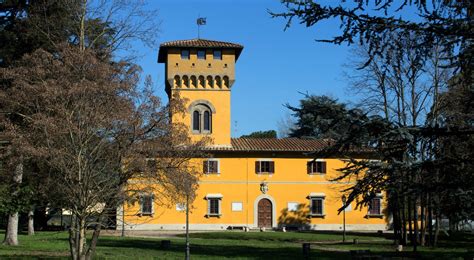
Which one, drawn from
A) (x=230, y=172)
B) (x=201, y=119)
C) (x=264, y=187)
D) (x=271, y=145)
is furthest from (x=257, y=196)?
(x=201, y=119)

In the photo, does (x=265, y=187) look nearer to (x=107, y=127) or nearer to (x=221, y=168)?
(x=221, y=168)

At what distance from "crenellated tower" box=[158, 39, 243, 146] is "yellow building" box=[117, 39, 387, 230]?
0.27ft

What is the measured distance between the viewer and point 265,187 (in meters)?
49.8

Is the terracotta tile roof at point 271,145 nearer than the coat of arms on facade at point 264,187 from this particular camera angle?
Yes

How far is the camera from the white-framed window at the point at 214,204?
49.2 m

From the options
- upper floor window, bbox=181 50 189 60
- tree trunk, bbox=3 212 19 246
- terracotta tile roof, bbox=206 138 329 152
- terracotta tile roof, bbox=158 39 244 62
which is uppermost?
terracotta tile roof, bbox=158 39 244 62

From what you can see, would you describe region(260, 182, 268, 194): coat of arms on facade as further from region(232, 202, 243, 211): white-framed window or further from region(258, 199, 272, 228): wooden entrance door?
region(232, 202, 243, 211): white-framed window

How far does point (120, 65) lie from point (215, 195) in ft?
87.3

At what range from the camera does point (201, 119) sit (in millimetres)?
49656

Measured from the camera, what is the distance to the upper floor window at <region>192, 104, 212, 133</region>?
49562 millimetres

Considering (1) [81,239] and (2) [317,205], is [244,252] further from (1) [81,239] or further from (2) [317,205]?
(2) [317,205]

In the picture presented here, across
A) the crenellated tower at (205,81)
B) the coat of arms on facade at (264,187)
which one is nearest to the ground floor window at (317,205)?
the coat of arms on facade at (264,187)

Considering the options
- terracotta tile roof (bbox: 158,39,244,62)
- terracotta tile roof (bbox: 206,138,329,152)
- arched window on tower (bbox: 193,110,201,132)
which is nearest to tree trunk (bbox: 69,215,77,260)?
terracotta tile roof (bbox: 206,138,329,152)

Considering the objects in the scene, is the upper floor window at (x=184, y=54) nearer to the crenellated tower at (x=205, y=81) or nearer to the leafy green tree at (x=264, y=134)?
the crenellated tower at (x=205, y=81)
